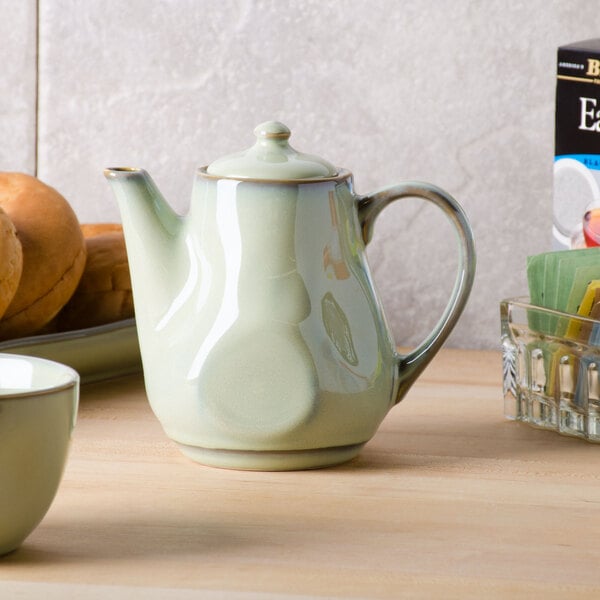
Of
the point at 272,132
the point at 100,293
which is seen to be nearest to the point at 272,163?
the point at 272,132

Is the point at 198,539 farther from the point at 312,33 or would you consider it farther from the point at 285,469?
the point at 312,33

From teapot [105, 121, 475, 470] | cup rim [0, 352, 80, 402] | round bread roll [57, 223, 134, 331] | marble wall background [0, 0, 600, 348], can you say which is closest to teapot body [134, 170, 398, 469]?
teapot [105, 121, 475, 470]

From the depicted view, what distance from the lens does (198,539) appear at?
1.64 ft

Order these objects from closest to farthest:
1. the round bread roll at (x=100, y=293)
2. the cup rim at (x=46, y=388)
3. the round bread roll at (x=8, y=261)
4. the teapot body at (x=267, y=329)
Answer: the cup rim at (x=46, y=388)
the teapot body at (x=267, y=329)
the round bread roll at (x=8, y=261)
the round bread roll at (x=100, y=293)

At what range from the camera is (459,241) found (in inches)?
25.0

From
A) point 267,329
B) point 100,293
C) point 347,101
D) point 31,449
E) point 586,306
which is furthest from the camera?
point 347,101

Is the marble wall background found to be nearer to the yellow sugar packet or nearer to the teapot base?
the yellow sugar packet

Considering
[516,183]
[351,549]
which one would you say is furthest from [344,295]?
[516,183]

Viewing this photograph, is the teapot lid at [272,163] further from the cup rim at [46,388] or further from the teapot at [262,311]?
the cup rim at [46,388]

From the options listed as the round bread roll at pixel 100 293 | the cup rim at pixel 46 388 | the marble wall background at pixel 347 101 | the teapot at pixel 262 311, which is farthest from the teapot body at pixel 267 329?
the marble wall background at pixel 347 101

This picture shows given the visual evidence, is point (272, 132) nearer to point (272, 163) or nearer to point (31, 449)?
point (272, 163)

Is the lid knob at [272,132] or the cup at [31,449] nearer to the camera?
the cup at [31,449]

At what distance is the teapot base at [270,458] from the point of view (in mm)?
605

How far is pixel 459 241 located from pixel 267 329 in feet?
0.44
